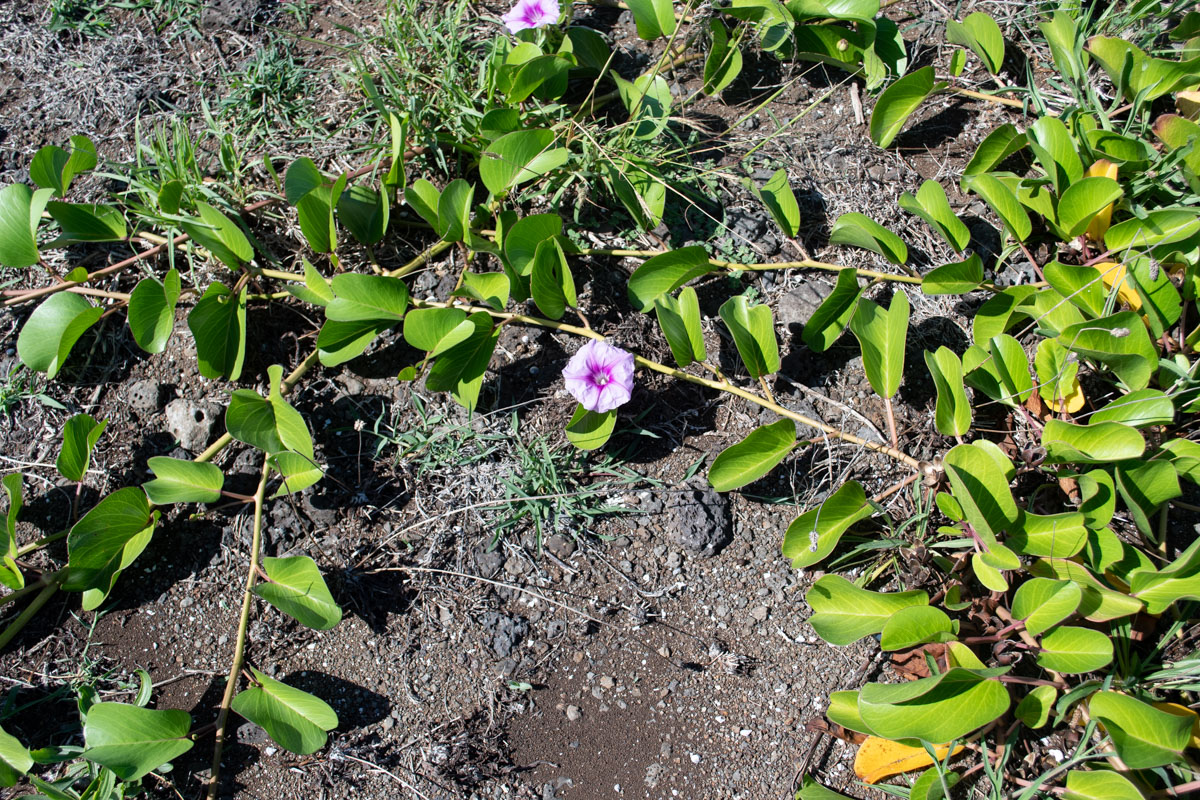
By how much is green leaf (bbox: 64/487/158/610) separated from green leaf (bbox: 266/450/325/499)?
255mm

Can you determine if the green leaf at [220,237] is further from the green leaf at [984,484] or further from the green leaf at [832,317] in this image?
the green leaf at [984,484]

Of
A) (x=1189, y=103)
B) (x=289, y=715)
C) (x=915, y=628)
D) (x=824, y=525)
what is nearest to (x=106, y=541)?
(x=289, y=715)

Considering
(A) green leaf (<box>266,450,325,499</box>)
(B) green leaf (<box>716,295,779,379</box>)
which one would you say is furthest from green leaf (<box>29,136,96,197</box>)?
(B) green leaf (<box>716,295,779,379</box>)

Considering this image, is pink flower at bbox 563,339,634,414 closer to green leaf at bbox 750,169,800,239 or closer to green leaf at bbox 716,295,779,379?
green leaf at bbox 716,295,779,379

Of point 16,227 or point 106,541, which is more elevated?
point 16,227

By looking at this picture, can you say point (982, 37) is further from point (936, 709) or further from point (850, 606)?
point (936, 709)

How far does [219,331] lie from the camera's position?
1.66m

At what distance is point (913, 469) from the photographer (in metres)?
1.70

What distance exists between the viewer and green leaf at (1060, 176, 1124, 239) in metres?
1.66

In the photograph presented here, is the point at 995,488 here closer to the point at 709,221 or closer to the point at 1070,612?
the point at 1070,612

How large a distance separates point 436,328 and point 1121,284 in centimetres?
140

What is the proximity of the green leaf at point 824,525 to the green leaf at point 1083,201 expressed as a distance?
753 mm

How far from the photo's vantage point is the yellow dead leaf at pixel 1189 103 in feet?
6.25

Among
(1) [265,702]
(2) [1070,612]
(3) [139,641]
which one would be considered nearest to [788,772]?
(2) [1070,612]
